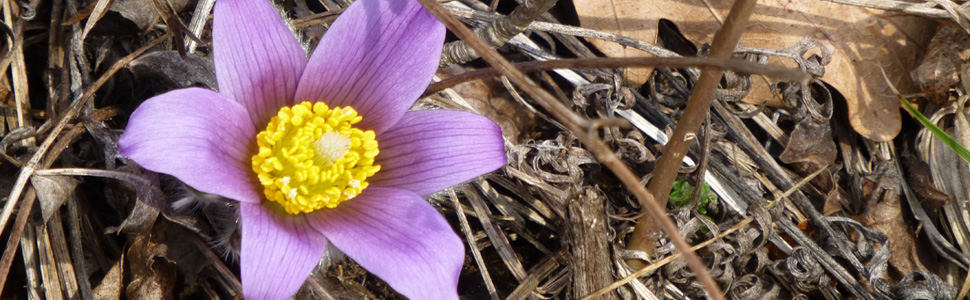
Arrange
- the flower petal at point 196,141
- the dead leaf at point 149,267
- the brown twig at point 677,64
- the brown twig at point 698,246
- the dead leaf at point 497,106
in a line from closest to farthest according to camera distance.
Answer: the brown twig at point 677,64
the flower petal at point 196,141
the dead leaf at point 149,267
the brown twig at point 698,246
the dead leaf at point 497,106

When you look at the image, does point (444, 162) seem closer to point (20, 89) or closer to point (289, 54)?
point (289, 54)

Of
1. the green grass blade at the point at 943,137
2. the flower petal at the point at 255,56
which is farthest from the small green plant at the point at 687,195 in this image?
the flower petal at the point at 255,56

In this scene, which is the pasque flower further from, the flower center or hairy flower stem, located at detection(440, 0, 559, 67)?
hairy flower stem, located at detection(440, 0, 559, 67)

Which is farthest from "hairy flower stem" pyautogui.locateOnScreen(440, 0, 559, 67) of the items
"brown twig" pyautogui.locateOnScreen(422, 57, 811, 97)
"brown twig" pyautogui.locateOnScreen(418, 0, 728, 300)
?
"brown twig" pyautogui.locateOnScreen(418, 0, 728, 300)

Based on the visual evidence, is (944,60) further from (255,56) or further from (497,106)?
(255,56)

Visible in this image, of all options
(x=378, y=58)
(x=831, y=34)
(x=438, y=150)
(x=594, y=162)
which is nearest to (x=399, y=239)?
(x=438, y=150)

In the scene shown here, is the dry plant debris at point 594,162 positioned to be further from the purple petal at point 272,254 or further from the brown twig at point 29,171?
the purple petal at point 272,254

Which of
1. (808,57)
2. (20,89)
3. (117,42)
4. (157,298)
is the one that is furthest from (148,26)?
(808,57)
